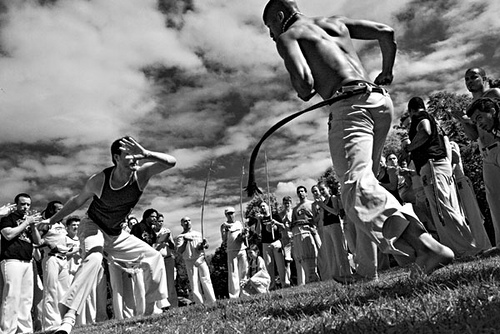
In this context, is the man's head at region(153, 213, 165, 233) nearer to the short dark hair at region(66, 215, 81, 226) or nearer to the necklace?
the short dark hair at region(66, 215, 81, 226)

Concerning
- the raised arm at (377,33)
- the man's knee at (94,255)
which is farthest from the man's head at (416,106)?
the man's knee at (94,255)

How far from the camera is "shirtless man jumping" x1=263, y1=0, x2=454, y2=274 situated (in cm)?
322

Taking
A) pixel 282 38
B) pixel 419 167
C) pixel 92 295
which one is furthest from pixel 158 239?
pixel 282 38

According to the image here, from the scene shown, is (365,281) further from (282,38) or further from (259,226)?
(259,226)

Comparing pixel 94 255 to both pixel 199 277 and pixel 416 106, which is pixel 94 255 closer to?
pixel 416 106

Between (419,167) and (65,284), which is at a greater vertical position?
(419,167)

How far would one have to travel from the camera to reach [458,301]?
2322mm

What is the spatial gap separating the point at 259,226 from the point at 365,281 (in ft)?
28.4

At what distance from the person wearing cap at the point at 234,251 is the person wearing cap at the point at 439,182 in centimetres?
585

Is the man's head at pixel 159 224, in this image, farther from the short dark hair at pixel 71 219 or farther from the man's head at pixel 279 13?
the man's head at pixel 279 13

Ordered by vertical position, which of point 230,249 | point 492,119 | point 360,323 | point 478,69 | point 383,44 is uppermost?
point 478,69

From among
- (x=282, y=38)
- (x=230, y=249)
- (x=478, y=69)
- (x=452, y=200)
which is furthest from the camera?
(x=230, y=249)

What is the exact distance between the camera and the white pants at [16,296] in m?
6.74

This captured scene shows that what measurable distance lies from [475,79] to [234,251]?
7421 mm
